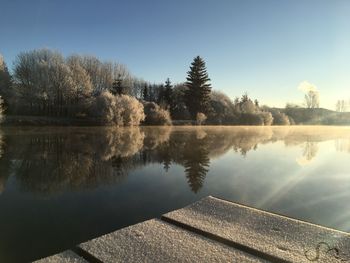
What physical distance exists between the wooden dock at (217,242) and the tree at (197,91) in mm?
56666

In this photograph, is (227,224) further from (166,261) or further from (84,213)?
(84,213)

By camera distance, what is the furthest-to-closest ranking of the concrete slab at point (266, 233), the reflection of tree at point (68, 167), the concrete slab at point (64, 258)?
the reflection of tree at point (68, 167), the concrete slab at point (266, 233), the concrete slab at point (64, 258)

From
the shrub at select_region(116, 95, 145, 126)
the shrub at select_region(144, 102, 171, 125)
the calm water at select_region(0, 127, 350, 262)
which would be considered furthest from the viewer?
the shrub at select_region(144, 102, 171, 125)

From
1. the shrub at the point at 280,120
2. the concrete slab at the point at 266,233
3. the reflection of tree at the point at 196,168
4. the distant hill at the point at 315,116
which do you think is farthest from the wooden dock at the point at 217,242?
the distant hill at the point at 315,116

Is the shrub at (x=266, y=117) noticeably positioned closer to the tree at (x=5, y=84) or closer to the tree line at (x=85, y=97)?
the tree line at (x=85, y=97)

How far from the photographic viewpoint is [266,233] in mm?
6641

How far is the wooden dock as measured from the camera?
5.59m

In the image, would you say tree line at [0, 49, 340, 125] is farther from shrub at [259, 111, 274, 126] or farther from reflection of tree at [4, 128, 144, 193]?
reflection of tree at [4, 128, 144, 193]

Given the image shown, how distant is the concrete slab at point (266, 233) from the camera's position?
5.77 meters

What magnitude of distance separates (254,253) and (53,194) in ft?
23.5

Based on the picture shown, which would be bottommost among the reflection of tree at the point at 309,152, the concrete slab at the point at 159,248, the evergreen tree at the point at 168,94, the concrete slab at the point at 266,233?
the concrete slab at the point at 159,248

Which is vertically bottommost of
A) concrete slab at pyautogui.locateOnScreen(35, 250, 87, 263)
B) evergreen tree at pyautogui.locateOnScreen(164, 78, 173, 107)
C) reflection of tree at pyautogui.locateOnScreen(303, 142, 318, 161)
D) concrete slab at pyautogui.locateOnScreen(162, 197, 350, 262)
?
concrete slab at pyautogui.locateOnScreen(35, 250, 87, 263)

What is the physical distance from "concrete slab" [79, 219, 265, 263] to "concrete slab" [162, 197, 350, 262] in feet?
1.08

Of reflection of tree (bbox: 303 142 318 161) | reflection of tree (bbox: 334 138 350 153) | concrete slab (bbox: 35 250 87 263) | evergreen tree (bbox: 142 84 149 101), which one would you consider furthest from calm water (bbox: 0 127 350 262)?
evergreen tree (bbox: 142 84 149 101)
